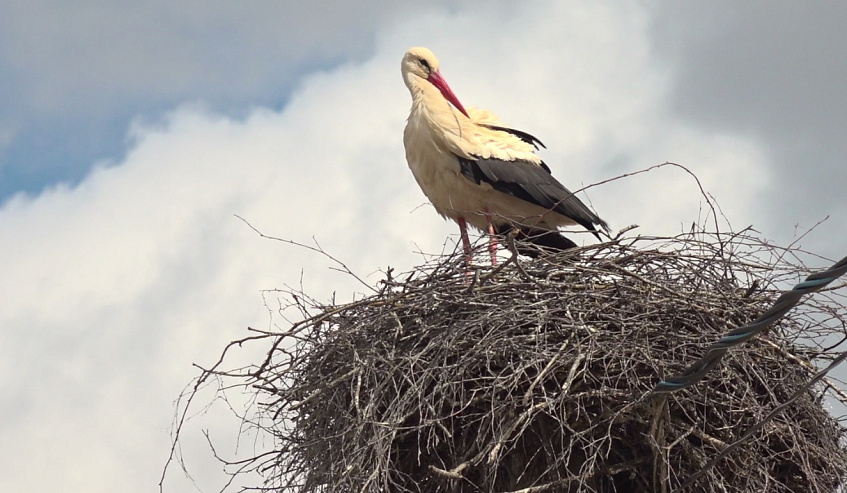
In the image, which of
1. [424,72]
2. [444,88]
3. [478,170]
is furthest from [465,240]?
[424,72]

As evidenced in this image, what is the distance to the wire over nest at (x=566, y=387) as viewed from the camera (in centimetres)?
438

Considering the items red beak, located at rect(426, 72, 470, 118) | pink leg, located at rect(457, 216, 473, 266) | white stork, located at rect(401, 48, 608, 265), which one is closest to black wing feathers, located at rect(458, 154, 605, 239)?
white stork, located at rect(401, 48, 608, 265)

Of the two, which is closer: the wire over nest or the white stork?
the wire over nest

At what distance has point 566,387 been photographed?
424 cm

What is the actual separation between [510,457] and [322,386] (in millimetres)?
821

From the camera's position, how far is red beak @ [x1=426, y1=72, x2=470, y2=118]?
6.85 meters

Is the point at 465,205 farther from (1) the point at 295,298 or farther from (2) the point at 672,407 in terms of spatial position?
(2) the point at 672,407

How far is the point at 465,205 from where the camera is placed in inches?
262

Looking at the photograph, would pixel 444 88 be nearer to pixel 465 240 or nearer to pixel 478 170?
pixel 478 170

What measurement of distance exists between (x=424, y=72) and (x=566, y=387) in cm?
313

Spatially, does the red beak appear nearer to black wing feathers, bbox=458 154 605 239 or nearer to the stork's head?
the stork's head

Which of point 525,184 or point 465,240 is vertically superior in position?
point 525,184

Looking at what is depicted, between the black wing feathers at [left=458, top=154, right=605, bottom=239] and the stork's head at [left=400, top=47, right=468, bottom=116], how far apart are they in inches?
21.6

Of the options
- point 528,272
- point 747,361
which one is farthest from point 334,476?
point 747,361
